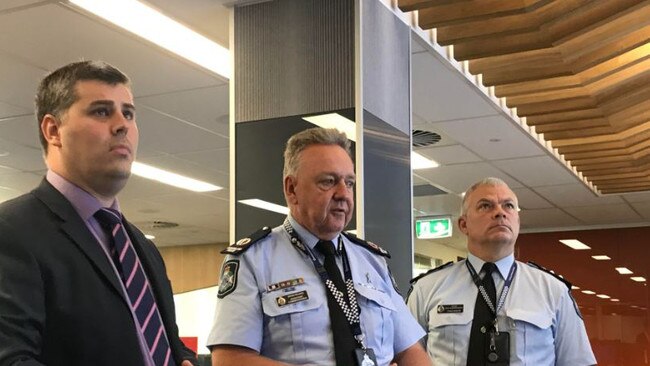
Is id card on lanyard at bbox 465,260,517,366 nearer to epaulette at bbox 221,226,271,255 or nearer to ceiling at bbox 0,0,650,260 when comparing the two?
epaulette at bbox 221,226,271,255

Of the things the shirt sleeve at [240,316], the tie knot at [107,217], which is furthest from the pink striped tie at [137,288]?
the shirt sleeve at [240,316]

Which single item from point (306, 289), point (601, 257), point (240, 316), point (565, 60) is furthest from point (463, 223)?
point (601, 257)

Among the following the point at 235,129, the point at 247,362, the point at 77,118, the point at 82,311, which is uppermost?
the point at 235,129

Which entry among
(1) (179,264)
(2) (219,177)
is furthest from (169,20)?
(1) (179,264)

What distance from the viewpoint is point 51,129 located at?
4.96 feet

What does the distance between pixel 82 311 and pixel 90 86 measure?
44 centimetres

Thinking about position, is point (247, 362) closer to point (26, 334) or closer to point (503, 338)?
point (26, 334)

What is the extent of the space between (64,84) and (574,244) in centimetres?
1134

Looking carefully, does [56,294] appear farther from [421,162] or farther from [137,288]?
[421,162]

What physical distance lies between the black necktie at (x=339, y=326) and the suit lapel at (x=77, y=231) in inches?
27.0

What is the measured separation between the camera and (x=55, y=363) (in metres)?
1.34

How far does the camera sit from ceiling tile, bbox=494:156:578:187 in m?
7.54

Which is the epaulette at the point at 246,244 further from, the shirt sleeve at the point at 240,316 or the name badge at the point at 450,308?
the name badge at the point at 450,308

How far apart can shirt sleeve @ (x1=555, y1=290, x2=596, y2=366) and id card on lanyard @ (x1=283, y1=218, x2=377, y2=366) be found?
102cm
